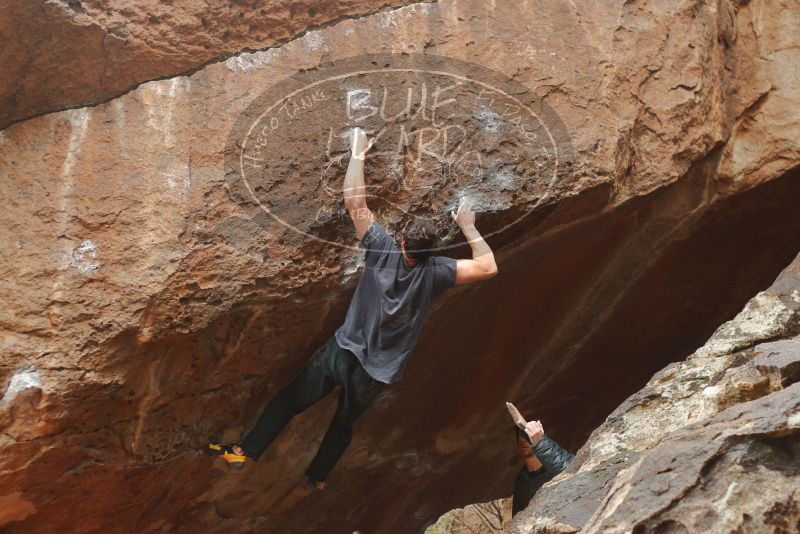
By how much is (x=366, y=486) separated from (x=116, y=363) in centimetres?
196

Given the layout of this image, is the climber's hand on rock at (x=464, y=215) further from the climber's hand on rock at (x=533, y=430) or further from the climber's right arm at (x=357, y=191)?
the climber's hand on rock at (x=533, y=430)

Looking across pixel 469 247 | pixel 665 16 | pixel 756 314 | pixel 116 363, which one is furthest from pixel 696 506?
pixel 665 16

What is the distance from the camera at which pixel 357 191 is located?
12.9ft

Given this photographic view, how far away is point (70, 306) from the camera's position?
379 centimetres

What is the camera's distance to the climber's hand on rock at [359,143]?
396 centimetres

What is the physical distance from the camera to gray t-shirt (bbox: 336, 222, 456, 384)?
12.7 ft

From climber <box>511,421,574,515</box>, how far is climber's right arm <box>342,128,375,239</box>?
1127 mm

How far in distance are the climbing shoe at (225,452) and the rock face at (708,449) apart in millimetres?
1338

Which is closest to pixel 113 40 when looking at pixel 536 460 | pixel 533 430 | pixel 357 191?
pixel 357 191

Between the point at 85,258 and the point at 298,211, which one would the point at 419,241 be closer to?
the point at 298,211

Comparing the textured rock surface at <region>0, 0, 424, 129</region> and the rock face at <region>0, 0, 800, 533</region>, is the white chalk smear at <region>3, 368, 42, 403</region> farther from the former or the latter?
→ the textured rock surface at <region>0, 0, 424, 129</region>

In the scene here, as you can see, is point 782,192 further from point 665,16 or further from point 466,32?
point 466,32

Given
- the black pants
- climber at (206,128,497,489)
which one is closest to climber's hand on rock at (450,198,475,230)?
climber at (206,128,497,489)

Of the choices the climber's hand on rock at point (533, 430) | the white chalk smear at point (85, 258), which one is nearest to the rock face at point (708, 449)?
the climber's hand on rock at point (533, 430)
